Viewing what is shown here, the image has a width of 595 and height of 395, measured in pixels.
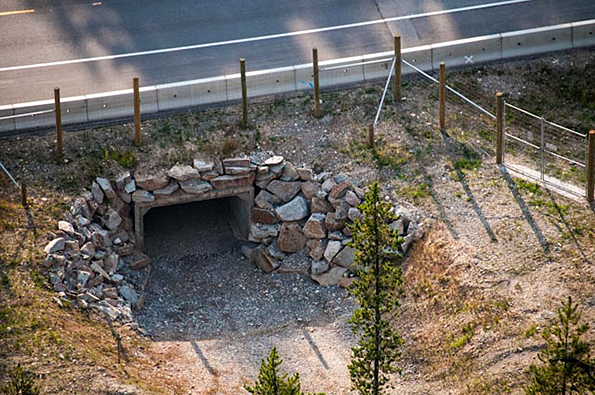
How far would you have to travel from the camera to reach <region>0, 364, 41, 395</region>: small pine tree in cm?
1538

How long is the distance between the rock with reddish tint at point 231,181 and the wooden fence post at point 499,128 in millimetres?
5376

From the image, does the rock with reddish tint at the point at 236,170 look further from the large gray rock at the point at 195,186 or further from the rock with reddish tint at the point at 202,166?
the large gray rock at the point at 195,186

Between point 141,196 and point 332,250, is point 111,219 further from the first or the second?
point 332,250

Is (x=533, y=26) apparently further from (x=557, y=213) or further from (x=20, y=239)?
(x=20, y=239)

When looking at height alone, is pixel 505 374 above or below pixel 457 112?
below

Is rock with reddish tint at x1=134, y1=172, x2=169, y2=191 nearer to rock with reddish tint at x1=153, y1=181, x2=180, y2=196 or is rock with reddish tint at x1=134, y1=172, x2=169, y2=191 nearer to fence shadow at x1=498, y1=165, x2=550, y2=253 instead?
rock with reddish tint at x1=153, y1=181, x2=180, y2=196

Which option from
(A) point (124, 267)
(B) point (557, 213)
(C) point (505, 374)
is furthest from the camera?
(A) point (124, 267)

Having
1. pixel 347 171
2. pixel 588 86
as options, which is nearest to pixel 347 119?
pixel 347 171

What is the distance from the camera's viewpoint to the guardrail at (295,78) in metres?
24.2

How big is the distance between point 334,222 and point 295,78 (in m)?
4.11

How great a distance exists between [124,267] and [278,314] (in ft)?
11.8

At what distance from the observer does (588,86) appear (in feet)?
83.1

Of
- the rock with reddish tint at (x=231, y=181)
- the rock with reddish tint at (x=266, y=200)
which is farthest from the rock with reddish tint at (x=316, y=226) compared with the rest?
the rock with reddish tint at (x=231, y=181)

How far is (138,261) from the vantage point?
23.5m
